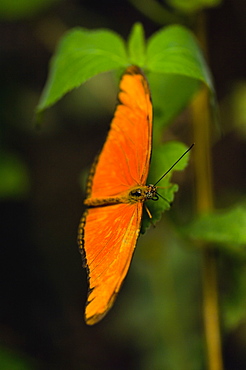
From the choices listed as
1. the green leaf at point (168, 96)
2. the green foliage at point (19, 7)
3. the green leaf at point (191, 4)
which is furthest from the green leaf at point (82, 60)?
the green foliage at point (19, 7)

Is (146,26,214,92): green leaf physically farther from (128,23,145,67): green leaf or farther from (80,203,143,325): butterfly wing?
(80,203,143,325): butterfly wing

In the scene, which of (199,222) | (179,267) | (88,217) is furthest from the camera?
(179,267)

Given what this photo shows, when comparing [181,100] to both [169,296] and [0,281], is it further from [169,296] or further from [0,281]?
[0,281]

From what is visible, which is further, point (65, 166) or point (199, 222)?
point (65, 166)

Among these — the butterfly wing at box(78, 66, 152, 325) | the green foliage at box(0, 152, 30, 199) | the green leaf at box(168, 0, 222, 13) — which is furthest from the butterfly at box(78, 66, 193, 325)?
the green foliage at box(0, 152, 30, 199)

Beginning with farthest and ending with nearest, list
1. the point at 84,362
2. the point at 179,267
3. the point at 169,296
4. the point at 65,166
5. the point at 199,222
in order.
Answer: the point at 65,166, the point at 84,362, the point at 179,267, the point at 169,296, the point at 199,222

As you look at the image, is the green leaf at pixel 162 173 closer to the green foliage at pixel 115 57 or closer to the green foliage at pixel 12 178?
the green foliage at pixel 115 57

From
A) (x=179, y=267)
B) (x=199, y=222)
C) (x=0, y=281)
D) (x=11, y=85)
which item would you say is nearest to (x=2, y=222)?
(x=0, y=281)

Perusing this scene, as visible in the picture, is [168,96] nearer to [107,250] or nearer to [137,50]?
[137,50]
